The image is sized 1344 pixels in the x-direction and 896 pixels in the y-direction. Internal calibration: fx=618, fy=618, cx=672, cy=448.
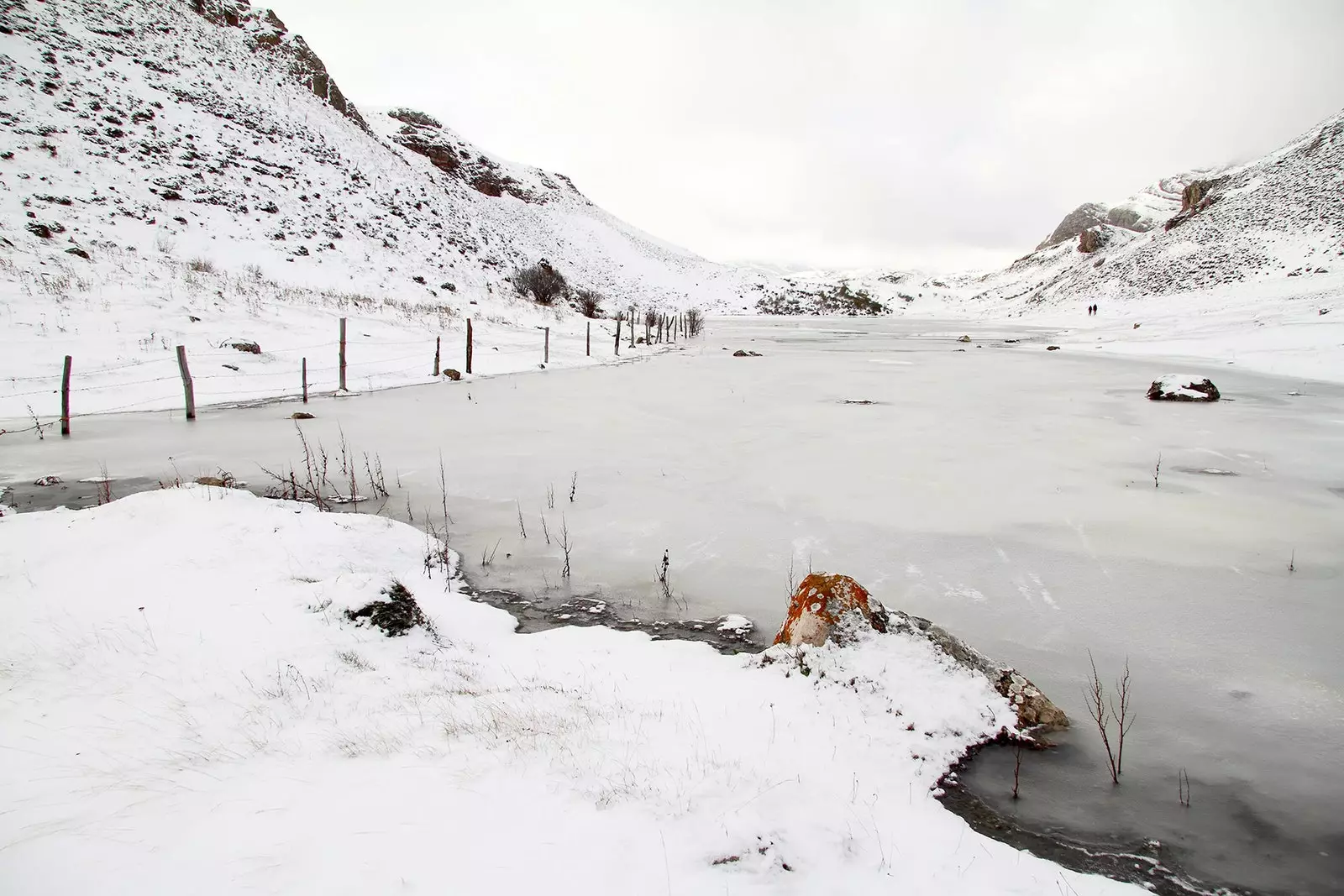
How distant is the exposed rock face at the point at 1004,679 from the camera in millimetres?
3275

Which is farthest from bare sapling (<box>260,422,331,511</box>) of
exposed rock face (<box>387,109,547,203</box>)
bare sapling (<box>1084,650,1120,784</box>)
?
exposed rock face (<box>387,109,547,203</box>)

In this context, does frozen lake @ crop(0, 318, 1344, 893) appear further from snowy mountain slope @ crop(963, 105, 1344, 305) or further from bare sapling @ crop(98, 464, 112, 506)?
snowy mountain slope @ crop(963, 105, 1344, 305)

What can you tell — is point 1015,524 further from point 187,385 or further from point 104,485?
point 187,385

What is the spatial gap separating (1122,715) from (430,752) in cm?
335

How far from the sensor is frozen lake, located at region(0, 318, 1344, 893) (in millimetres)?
2979

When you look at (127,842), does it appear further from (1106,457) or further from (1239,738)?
(1106,457)

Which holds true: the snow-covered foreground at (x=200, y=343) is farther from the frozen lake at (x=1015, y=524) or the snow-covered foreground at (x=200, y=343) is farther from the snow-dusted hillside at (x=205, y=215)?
the frozen lake at (x=1015, y=524)

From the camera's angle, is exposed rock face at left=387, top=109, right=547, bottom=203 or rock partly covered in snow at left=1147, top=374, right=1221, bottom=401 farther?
Result: exposed rock face at left=387, top=109, right=547, bottom=203

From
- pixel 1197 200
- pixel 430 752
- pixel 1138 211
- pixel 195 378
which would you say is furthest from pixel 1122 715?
pixel 1138 211

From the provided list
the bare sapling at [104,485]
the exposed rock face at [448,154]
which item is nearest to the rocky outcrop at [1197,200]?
the exposed rock face at [448,154]

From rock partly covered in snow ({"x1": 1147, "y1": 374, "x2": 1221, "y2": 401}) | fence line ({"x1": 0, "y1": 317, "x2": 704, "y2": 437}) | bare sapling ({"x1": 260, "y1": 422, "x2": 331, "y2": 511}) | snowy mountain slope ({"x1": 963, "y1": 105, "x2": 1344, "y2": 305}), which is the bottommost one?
bare sapling ({"x1": 260, "y1": 422, "x2": 331, "y2": 511})

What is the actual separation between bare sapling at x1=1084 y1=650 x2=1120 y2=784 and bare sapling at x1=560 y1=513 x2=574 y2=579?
3658 millimetres

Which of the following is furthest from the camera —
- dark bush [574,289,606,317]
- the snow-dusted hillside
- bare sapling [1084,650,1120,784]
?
dark bush [574,289,606,317]

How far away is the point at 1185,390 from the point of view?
491 inches
